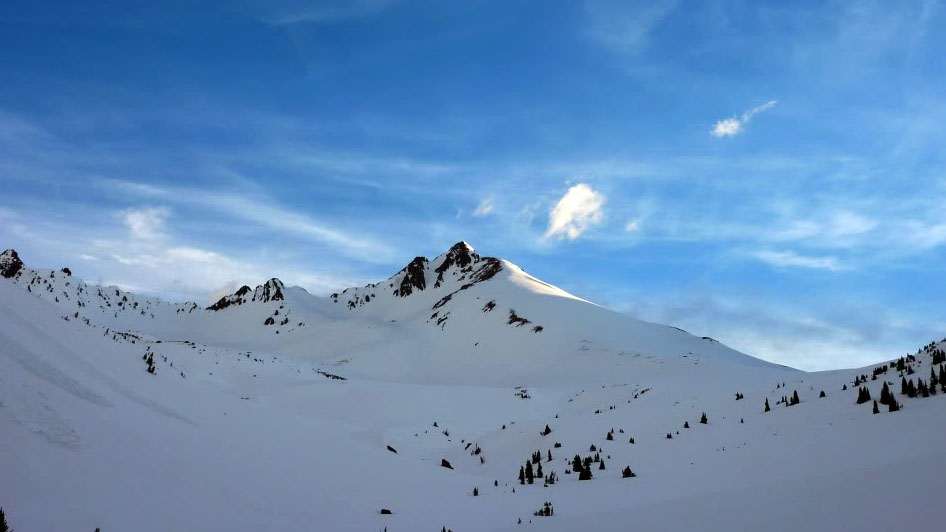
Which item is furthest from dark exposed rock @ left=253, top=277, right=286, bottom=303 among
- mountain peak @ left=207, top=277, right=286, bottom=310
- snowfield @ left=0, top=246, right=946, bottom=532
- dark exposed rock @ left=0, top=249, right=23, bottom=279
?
snowfield @ left=0, top=246, right=946, bottom=532

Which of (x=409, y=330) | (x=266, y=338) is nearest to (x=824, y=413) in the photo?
(x=409, y=330)

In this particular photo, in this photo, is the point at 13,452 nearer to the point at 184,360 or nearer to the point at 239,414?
the point at 239,414

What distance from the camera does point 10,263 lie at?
8806cm

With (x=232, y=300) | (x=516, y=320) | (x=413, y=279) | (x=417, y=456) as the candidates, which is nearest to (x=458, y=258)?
(x=413, y=279)

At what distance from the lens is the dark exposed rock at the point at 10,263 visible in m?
84.6

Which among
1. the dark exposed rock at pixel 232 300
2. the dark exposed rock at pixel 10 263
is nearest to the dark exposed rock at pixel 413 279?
the dark exposed rock at pixel 232 300

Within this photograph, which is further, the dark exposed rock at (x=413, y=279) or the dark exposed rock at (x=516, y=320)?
the dark exposed rock at (x=413, y=279)

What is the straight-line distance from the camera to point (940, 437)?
25.2 ft

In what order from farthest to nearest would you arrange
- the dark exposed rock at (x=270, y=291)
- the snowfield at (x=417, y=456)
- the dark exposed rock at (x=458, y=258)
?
the dark exposed rock at (x=458, y=258)
the dark exposed rock at (x=270, y=291)
the snowfield at (x=417, y=456)

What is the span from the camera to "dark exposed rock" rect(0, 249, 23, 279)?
84.6 metres

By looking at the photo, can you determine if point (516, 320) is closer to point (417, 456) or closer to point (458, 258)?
point (458, 258)

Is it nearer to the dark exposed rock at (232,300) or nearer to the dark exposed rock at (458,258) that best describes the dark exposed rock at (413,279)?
the dark exposed rock at (458,258)

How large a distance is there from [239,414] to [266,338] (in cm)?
7697

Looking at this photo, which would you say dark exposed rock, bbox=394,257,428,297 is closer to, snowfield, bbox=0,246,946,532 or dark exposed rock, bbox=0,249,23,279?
dark exposed rock, bbox=0,249,23,279
